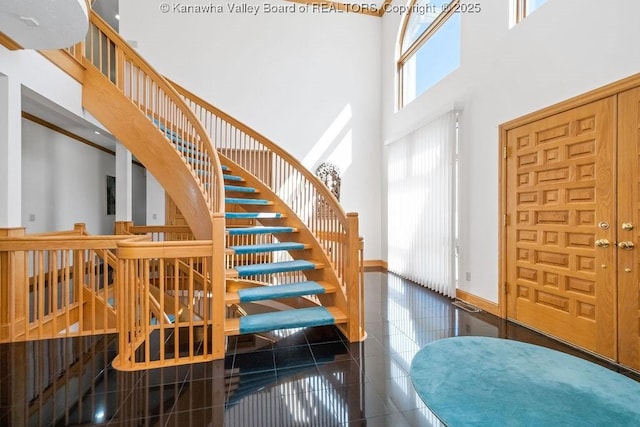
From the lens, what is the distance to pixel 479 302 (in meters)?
3.70

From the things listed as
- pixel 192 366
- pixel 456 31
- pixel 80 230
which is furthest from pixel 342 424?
pixel 456 31

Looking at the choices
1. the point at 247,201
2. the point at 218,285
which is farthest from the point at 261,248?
the point at 247,201

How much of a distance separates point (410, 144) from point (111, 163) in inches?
269

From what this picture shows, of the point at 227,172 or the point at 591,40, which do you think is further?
the point at 227,172

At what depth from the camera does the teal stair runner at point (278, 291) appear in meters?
2.71

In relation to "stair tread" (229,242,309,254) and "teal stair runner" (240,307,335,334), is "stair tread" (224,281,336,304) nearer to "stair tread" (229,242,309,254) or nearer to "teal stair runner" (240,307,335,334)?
"teal stair runner" (240,307,335,334)

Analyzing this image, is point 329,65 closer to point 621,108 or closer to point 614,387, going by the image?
point 621,108

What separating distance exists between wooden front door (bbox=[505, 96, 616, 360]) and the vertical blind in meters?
0.87

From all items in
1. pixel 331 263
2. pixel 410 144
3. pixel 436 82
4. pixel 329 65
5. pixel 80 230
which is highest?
pixel 329 65

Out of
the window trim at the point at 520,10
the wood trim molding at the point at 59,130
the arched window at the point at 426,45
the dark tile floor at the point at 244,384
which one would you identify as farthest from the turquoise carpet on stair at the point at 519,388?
the wood trim molding at the point at 59,130

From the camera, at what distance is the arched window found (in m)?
4.32

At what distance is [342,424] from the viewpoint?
173 cm

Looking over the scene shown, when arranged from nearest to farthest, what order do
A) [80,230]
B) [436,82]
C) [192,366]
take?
[192,366]
[80,230]
[436,82]

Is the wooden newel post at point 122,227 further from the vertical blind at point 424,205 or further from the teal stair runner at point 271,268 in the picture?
the vertical blind at point 424,205
